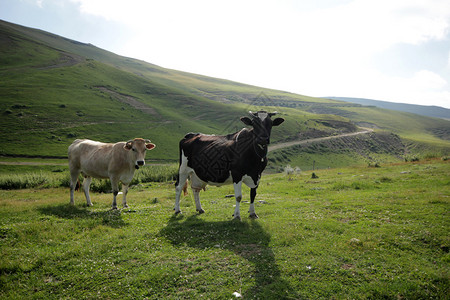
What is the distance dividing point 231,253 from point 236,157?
4063mm

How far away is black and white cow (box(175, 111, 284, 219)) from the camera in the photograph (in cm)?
1033

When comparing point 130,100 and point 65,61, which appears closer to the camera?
point 130,100

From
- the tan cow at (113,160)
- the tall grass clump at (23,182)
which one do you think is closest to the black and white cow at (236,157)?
the tan cow at (113,160)

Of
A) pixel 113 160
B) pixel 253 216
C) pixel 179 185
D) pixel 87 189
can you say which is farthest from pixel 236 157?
pixel 87 189

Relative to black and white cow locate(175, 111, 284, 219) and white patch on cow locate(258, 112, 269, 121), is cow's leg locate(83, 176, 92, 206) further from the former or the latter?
white patch on cow locate(258, 112, 269, 121)

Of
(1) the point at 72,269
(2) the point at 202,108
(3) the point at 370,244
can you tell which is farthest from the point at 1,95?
(3) the point at 370,244

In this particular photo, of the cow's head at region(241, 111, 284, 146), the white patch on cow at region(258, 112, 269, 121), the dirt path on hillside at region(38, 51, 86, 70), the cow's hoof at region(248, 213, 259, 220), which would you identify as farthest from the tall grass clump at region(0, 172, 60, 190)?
the dirt path on hillside at region(38, 51, 86, 70)

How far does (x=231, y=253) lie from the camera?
8.14 meters

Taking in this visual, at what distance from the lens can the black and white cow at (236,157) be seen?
1033 centimetres

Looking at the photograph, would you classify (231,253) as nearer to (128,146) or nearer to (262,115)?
(262,115)

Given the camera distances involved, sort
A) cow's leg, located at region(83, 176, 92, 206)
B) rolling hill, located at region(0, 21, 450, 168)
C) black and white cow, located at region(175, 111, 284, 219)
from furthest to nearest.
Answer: rolling hill, located at region(0, 21, 450, 168)
cow's leg, located at region(83, 176, 92, 206)
black and white cow, located at region(175, 111, 284, 219)

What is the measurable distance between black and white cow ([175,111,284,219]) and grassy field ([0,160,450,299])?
1699 millimetres

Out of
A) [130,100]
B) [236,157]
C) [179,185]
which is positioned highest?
[236,157]

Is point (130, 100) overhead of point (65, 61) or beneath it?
beneath
